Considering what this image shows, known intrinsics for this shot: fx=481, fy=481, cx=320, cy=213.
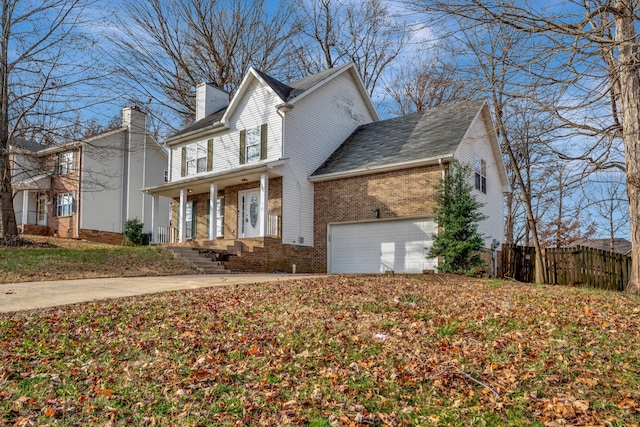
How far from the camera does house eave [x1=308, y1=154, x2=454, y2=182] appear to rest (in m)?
14.5

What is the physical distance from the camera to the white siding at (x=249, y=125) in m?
17.4

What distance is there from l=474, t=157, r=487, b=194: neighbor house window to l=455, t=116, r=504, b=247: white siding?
18 centimetres

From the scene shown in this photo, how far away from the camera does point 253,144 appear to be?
1831 centimetres

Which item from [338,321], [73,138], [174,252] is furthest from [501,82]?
[73,138]

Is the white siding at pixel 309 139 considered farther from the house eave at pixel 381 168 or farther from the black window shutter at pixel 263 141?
the black window shutter at pixel 263 141

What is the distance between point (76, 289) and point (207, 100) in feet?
47.6

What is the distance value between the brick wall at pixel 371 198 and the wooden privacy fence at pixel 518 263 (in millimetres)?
3163

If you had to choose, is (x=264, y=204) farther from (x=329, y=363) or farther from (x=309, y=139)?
(x=329, y=363)

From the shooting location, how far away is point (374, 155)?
16906 mm

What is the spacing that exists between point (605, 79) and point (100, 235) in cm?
2482

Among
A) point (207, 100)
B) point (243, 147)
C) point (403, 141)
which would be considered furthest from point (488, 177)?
point (207, 100)

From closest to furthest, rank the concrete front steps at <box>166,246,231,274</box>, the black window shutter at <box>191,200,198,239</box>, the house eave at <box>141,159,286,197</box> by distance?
the concrete front steps at <box>166,246,231,274</box> < the house eave at <box>141,159,286,197</box> < the black window shutter at <box>191,200,198,239</box>

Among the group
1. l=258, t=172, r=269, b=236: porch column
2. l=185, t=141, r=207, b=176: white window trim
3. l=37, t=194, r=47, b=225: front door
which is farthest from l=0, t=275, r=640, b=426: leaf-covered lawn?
l=37, t=194, r=47, b=225: front door

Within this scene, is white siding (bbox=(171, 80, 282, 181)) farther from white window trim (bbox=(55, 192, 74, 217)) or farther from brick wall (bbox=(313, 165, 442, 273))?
white window trim (bbox=(55, 192, 74, 217))
